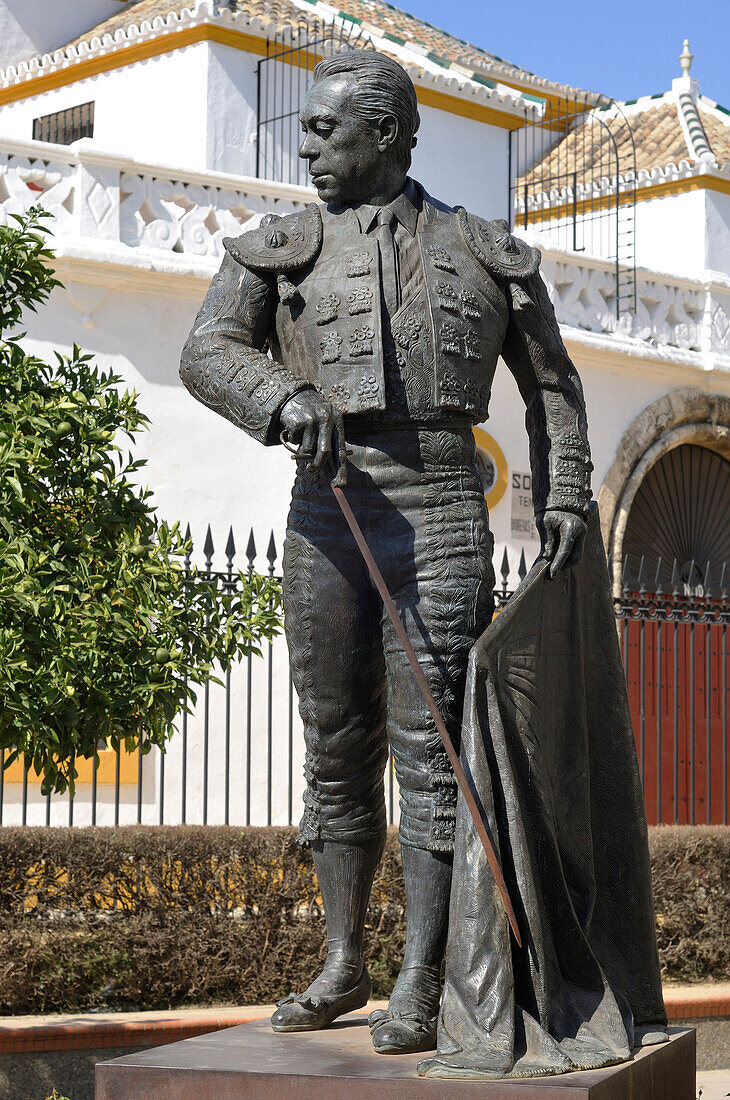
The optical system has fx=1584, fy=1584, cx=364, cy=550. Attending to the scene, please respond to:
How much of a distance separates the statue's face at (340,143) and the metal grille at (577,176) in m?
13.4

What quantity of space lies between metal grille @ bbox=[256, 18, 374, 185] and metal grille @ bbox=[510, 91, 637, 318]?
2.80 m

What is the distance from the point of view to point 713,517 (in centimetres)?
1628

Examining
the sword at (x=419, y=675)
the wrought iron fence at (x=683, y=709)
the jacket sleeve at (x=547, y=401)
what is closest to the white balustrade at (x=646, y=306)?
the wrought iron fence at (x=683, y=709)

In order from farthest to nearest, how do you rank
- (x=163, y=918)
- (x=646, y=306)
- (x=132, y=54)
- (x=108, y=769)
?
1. (x=132, y=54)
2. (x=646, y=306)
3. (x=108, y=769)
4. (x=163, y=918)

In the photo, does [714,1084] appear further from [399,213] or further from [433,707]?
[399,213]

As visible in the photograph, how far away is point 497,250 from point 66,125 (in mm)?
14782

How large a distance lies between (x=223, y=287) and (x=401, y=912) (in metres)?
4.59

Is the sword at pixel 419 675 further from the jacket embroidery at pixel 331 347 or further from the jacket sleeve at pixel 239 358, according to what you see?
the jacket embroidery at pixel 331 347

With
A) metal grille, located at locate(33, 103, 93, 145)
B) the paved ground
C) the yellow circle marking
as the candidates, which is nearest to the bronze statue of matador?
the paved ground

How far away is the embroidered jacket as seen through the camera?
393 cm

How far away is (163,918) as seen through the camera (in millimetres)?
7551

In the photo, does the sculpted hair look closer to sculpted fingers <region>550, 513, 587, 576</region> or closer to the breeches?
the breeches

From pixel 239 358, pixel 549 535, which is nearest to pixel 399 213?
pixel 239 358

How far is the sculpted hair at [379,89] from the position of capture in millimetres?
3996
